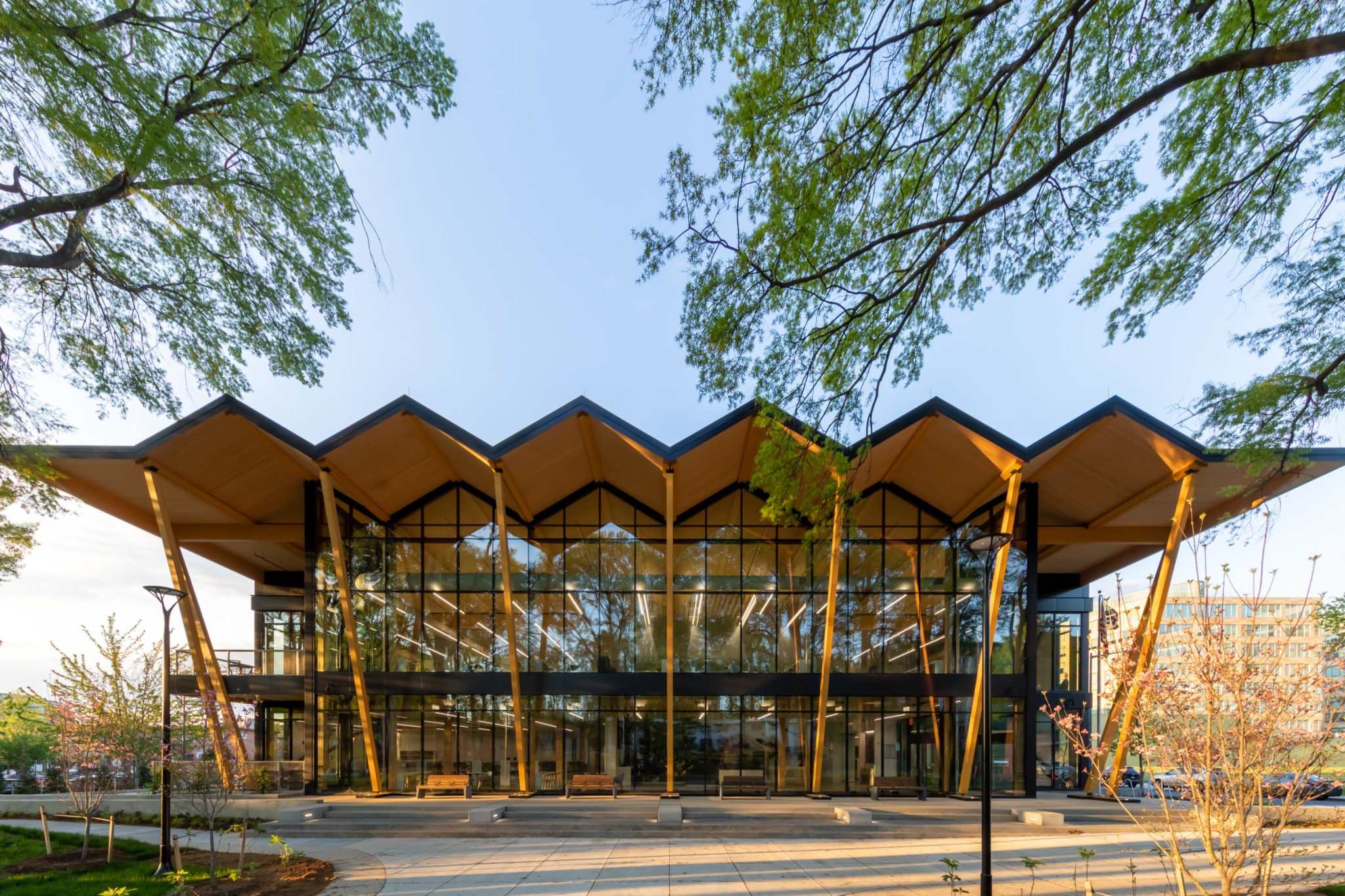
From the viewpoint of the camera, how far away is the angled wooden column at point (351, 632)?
1914cm

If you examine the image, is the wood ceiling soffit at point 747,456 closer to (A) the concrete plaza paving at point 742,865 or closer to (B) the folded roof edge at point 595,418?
(B) the folded roof edge at point 595,418

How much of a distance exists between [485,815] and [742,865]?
21.9 ft

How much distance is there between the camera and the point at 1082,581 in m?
29.0

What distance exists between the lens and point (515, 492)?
2056cm

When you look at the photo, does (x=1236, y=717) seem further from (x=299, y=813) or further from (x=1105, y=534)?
(x=299, y=813)

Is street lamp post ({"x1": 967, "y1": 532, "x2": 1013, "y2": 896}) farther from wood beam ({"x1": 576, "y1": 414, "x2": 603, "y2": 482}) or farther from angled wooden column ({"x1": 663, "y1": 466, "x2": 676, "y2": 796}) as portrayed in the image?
wood beam ({"x1": 576, "y1": 414, "x2": 603, "y2": 482})

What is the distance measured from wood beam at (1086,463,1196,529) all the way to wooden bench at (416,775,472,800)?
63.4ft

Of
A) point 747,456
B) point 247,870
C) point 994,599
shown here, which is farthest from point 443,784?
point 994,599

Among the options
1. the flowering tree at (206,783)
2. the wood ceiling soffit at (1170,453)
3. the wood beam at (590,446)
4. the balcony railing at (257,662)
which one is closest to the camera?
the flowering tree at (206,783)

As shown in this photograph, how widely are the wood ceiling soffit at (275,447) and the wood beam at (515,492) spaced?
5.26 meters

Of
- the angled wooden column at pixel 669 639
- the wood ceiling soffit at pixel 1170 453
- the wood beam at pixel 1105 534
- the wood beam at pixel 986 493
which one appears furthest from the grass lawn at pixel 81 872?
the wood beam at pixel 1105 534

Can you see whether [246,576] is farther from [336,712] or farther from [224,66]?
[224,66]

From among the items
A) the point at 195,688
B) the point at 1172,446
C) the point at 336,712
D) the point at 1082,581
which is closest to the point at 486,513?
the point at 336,712

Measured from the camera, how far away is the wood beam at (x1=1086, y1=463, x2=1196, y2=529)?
1819 centimetres
